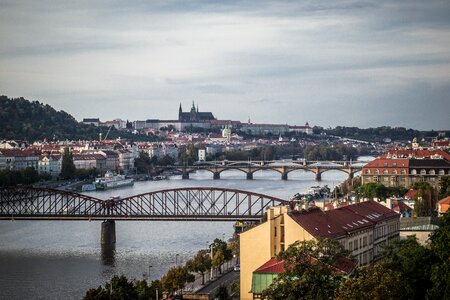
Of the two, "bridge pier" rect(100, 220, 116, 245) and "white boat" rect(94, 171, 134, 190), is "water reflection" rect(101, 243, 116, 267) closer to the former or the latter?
"bridge pier" rect(100, 220, 116, 245)

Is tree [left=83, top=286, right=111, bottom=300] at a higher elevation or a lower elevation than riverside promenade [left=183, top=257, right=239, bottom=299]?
higher

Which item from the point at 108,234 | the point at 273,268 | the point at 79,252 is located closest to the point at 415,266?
the point at 273,268

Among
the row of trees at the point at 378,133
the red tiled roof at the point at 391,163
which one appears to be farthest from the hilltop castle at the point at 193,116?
the red tiled roof at the point at 391,163

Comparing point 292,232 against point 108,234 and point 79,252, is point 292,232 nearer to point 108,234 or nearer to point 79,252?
point 79,252

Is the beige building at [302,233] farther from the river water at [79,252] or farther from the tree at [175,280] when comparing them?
the river water at [79,252]

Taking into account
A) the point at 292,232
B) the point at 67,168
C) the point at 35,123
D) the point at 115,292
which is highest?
the point at 35,123

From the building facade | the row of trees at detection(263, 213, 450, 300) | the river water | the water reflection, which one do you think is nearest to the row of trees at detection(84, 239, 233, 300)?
the river water
